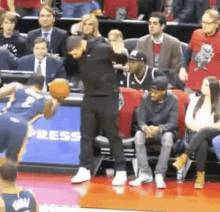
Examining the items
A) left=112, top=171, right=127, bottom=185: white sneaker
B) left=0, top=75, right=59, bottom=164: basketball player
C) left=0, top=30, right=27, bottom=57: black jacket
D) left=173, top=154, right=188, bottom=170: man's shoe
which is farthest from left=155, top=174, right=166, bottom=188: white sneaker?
left=0, top=30, right=27, bottom=57: black jacket

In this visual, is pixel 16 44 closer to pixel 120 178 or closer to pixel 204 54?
pixel 204 54

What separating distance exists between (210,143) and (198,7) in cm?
317

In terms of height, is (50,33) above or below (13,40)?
above

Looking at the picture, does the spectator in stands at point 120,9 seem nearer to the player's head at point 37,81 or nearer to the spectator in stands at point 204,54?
the spectator in stands at point 204,54

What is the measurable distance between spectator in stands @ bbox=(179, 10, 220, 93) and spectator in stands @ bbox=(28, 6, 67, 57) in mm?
2127

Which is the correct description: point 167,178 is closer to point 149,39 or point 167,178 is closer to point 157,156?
point 157,156

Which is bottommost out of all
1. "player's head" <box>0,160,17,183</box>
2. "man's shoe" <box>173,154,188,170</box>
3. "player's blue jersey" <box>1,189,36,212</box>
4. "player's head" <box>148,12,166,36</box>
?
"man's shoe" <box>173,154,188,170</box>

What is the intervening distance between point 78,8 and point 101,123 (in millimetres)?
3176

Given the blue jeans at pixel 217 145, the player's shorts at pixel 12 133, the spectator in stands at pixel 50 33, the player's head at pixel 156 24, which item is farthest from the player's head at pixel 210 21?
the player's shorts at pixel 12 133

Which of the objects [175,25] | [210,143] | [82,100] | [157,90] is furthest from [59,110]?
[175,25]

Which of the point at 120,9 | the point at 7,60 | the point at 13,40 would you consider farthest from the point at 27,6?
the point at 7,60

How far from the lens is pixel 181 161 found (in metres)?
10.2

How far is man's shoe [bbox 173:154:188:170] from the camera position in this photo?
1014cm

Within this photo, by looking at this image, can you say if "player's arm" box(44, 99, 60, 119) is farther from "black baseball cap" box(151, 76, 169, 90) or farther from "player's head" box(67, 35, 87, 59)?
"black baseball cap" box(151, 76, 169, 90)
